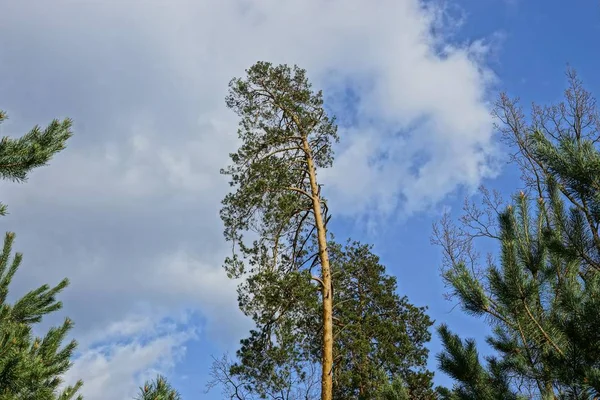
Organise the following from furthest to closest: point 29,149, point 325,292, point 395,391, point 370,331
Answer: point 370,331, point 325,292, point 395,391, point 29,149

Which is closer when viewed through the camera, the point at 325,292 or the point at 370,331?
the point at 325,292

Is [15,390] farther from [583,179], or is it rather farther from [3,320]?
[583,179]

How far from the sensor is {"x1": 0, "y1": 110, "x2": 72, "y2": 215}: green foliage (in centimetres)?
439

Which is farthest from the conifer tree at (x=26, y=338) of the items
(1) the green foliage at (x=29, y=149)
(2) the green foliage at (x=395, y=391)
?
(2) the green foliage at (x=395, y=391)

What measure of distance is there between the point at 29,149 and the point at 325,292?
6.90 meters

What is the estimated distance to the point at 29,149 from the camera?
443 centimetres

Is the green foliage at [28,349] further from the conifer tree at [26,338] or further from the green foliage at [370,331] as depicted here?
the green foliage at [370,331]

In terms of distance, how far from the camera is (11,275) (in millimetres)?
7809

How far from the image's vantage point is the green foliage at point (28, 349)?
4.45 metres

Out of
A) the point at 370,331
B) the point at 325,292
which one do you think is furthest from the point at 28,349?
the point at 370,331

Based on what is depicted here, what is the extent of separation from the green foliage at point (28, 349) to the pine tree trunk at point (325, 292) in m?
4.08

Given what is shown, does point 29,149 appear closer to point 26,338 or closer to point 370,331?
point 26,338

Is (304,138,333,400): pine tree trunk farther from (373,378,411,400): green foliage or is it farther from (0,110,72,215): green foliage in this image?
(0,110,72,215): green foliage

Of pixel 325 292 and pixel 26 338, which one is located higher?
pixel 325 292
